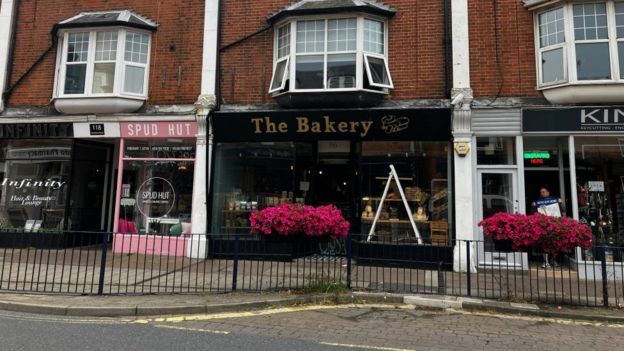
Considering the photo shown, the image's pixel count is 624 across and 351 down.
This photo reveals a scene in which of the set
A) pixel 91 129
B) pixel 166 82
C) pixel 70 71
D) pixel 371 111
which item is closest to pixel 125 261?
pixel 91 129

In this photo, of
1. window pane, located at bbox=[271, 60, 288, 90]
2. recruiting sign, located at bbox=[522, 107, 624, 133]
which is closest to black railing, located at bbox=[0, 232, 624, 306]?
recruiting sign, located at bbox=[522, 107, 624, 133]

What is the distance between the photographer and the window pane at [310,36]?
457 inches

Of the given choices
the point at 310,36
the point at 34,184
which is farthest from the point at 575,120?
the point at 34,184

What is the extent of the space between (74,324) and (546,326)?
6636 millimetres

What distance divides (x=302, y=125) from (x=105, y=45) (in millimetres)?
6187

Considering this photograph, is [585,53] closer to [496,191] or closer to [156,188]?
[496,191]

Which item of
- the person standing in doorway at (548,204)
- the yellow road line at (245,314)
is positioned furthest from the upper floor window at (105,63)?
the person standing in doorway at (548,204)

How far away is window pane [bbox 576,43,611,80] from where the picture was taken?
10078 millimetres

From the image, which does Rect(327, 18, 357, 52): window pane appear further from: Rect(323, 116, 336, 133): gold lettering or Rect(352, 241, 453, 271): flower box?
Rect(352, 241, 453, 271): flower box

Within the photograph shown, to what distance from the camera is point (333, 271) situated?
30.0ft

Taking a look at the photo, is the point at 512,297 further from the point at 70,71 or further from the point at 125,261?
the point at 70,71

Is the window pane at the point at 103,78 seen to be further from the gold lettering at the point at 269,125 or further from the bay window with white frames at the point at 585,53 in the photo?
the bay window with white frames at the point at 585,53

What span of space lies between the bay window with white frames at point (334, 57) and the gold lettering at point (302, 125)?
0.73 meters

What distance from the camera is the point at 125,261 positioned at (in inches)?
430
